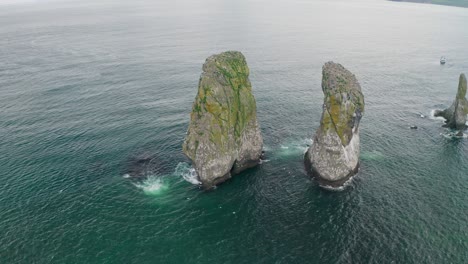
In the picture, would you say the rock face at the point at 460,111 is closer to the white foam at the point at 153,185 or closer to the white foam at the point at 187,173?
the white foam at the point at 187,173

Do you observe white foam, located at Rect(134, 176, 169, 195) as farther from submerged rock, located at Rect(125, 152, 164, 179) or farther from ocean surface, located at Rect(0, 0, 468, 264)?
submerged rock, located at Rect(125, 152, 164, 179)

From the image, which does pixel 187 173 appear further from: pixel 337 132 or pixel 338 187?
pixel 337 132

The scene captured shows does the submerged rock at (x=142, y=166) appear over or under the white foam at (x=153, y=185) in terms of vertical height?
over

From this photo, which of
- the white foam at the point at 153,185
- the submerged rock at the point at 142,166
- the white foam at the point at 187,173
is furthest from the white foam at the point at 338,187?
the submerged rock at the point at 142,166

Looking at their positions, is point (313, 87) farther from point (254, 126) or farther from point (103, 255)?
point (103, 255)

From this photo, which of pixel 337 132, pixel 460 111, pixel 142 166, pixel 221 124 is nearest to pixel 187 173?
pixel 142 166

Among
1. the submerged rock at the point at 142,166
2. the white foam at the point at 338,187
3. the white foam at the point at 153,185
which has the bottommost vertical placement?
the white foam at the point at 338,187
